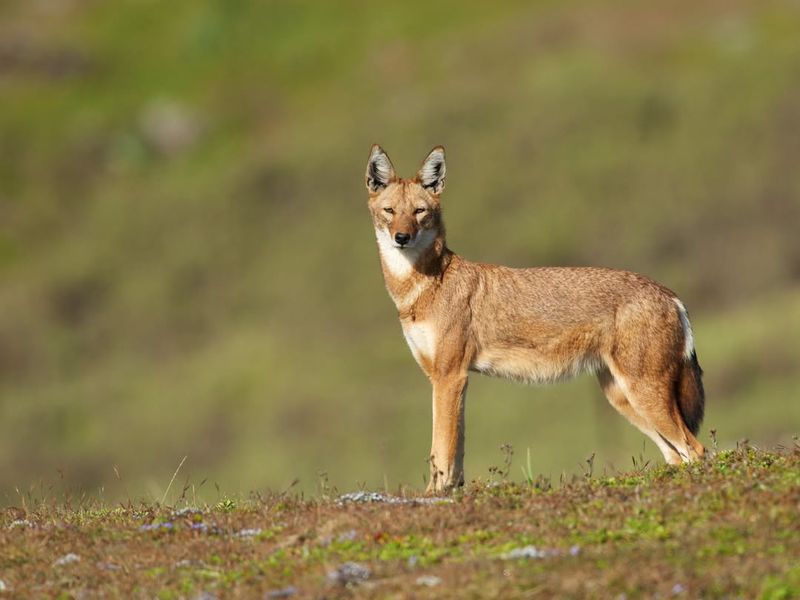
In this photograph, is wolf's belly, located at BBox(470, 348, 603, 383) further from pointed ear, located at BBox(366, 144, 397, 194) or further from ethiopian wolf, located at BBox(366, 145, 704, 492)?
pointed ear, located at BBox(366, 144, 397, 194)

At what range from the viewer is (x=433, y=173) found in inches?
521

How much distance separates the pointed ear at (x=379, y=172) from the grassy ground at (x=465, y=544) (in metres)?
3.87

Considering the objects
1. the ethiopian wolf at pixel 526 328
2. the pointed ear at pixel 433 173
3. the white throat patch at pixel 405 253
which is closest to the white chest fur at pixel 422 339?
the ethiopian wolf at pixel 526 328

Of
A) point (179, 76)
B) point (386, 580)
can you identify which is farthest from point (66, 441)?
point (386, 580)

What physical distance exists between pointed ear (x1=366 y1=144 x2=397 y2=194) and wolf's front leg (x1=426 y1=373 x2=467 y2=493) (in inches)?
84.6

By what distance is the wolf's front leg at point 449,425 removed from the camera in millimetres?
11969

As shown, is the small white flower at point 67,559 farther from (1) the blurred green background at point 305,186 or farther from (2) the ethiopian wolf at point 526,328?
(1) the blurred green background at point 305,186

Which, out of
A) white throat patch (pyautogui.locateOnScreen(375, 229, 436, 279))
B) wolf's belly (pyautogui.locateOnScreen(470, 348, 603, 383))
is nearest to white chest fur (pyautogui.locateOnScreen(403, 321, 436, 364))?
wolf's belly (pyautogui.locateOnScreen(470, 348, 603, 383))

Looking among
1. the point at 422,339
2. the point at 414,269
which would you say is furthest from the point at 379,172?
the point at 422,339

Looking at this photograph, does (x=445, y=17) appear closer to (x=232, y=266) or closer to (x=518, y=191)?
(x=518, y=191)

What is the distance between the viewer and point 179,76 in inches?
2379

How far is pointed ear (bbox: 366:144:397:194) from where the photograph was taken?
13.1 m

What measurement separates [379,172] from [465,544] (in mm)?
5318

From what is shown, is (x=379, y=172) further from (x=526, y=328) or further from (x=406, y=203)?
(x=526, y=328)
